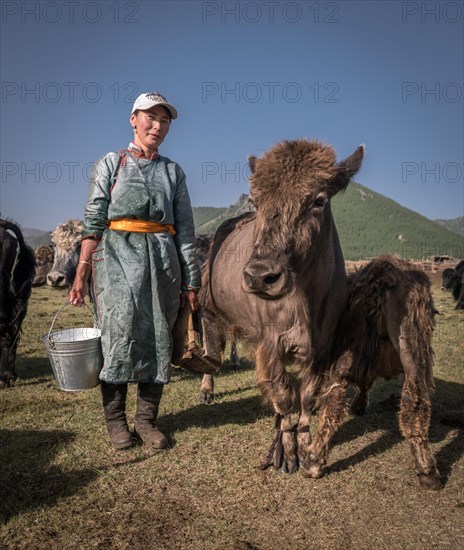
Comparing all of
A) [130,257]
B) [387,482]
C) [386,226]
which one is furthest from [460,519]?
[386,226]

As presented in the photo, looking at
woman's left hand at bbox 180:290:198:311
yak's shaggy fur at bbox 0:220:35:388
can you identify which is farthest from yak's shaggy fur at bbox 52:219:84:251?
woman's left hand at bbox 180:290:198:311

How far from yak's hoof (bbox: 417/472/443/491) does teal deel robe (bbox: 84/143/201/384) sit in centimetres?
223

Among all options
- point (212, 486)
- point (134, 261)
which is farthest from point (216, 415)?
point (134, 261)

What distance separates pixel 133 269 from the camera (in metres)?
3.75

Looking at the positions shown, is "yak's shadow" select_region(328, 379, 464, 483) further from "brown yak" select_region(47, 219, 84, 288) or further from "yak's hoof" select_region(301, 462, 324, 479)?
"brown yak" select_region(47, 219, 84, 288)

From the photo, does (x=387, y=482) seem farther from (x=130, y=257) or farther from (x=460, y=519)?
(x=130, y=257)

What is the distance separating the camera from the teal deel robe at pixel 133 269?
376cm

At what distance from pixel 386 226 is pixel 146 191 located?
174 feet

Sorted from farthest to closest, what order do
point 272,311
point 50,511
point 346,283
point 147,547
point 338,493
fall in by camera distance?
point 346,283 < point 272,311 < point 338,493 < point 50,511 < point 147,547

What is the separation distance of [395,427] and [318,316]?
1.81m

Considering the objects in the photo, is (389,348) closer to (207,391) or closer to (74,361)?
(207,391)

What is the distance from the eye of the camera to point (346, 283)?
13.2ft

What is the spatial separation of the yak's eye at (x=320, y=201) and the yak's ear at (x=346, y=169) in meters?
0.16

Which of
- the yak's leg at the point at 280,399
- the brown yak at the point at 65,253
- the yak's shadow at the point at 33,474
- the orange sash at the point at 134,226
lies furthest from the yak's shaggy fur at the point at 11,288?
the yak's leg at the point at 280,399
